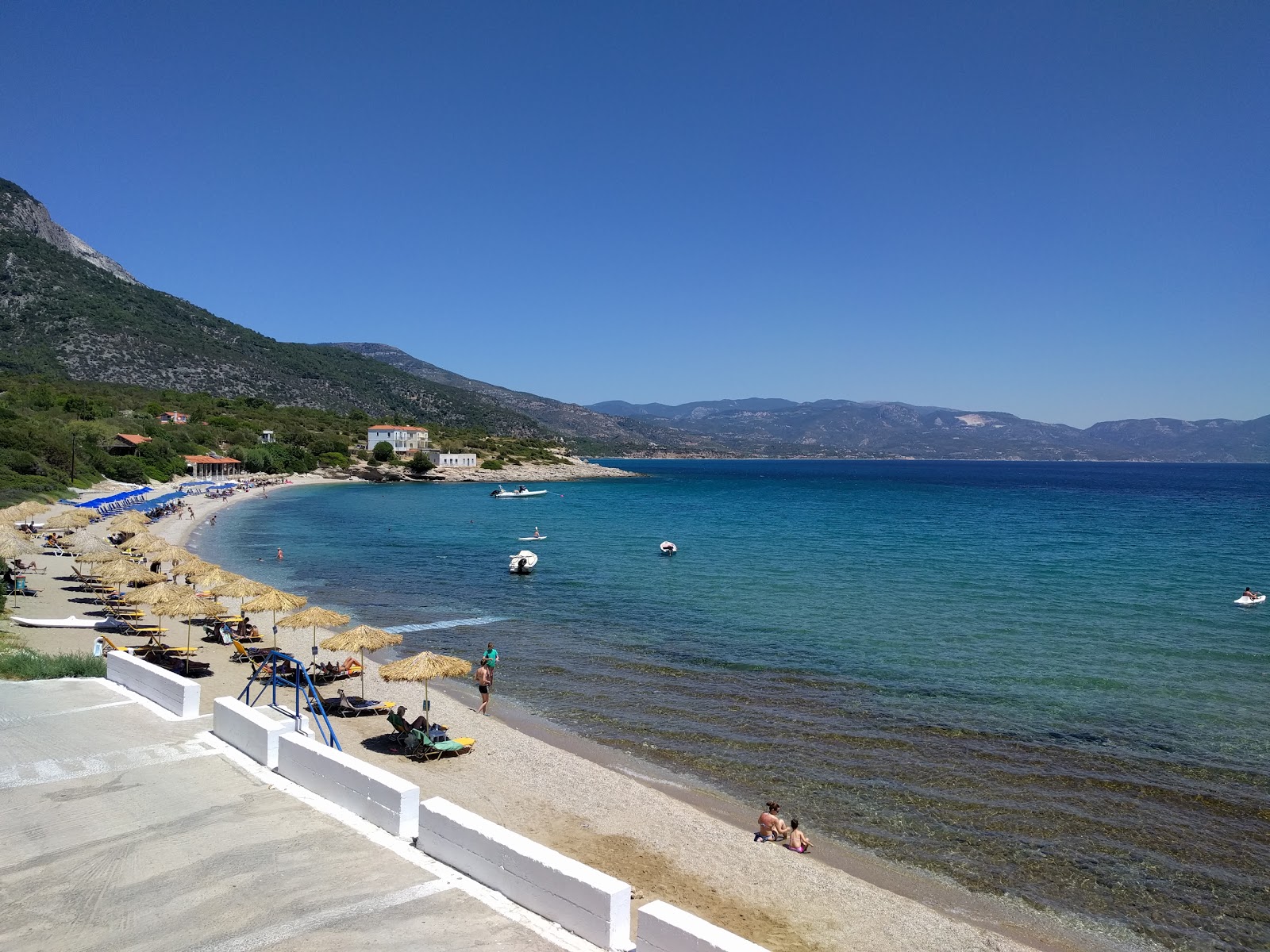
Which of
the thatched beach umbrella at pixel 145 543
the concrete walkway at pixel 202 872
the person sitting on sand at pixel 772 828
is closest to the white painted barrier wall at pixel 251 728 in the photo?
the concrete walkway at pixel 202 872

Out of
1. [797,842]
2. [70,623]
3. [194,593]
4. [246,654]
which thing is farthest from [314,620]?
[797,842]

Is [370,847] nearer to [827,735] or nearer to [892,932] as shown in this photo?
[892,932]

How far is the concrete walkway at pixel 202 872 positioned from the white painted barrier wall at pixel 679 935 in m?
0.85

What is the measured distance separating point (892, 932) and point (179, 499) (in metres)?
64.2

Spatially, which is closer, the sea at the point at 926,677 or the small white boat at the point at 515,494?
the sea at the point at 926,677

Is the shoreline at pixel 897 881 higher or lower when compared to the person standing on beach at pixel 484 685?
lower

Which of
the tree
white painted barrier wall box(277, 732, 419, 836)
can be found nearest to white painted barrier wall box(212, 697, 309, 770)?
white painted barrier wall box(277, 732, 419, 836)

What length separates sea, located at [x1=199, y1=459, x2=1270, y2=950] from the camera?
10.7 metres

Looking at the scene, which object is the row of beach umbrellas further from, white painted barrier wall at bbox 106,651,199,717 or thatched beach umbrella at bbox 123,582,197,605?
white painted barrier wall at bbox 106,651,199,717

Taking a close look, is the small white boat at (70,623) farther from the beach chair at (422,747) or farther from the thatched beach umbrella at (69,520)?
the beach chair at (422,747)

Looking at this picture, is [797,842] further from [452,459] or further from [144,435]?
[452,459]

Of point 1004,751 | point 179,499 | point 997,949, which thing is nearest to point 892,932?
point 997,949

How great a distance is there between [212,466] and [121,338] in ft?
166

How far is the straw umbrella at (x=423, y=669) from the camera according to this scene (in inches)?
557
